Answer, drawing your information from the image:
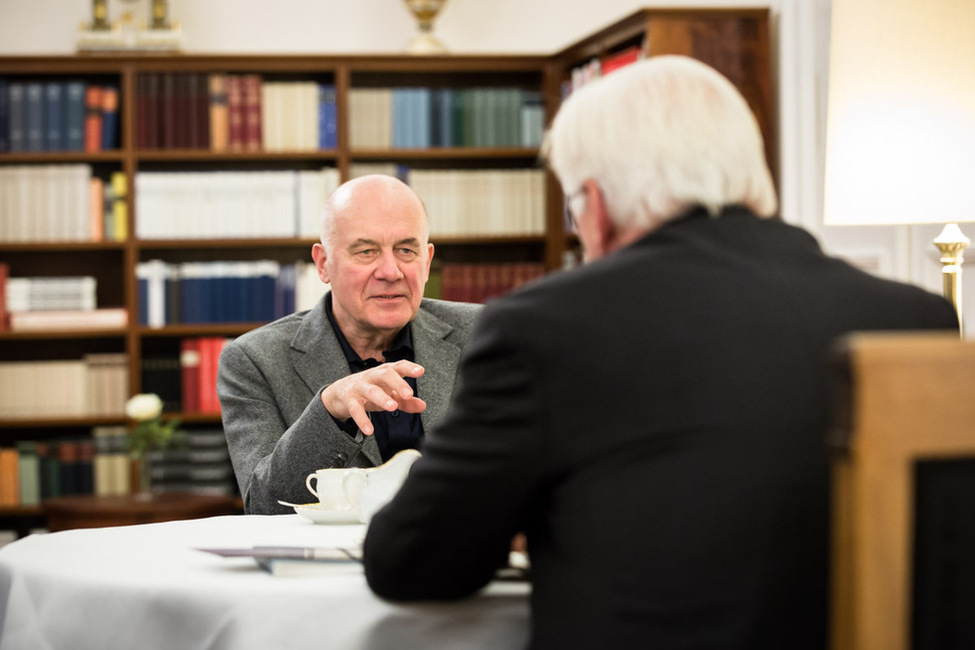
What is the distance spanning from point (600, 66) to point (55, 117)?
7.12 ft

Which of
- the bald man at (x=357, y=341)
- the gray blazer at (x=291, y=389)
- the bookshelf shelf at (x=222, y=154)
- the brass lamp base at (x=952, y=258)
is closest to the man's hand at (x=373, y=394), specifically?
the gray blazer at (x=291, y=389)

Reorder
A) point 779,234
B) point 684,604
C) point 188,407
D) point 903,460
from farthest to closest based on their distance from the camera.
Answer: point 188,407 → point 779,234 → point 684,604 → point 903,460

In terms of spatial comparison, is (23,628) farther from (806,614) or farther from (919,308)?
(919,308)

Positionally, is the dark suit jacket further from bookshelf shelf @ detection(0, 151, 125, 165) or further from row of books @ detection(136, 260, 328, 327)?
bookshelf shelf @ detection(0, 151, 125, 165)

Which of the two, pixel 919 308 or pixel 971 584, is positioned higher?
pixel 919 308

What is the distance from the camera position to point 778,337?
100 centimetres

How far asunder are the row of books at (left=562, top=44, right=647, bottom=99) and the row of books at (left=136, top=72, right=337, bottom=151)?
966mm

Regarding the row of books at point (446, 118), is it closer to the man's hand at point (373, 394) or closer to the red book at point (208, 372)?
the red book at point (208, 372)

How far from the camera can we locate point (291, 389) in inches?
83.5

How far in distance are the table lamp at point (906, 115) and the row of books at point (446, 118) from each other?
8.88 feet

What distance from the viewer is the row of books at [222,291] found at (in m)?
4.60

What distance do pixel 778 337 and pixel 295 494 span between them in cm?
105

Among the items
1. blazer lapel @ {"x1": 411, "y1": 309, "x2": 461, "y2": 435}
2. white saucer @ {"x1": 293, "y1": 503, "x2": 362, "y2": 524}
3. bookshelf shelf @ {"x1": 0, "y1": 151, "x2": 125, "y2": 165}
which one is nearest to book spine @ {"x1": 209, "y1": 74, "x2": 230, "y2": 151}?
bookshelf shelf @ {"x1": 0, "y1": 151, "x2": 125, "y2": 165}

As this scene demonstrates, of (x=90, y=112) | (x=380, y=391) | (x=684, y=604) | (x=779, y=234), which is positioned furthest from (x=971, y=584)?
(x=90, y=112)
